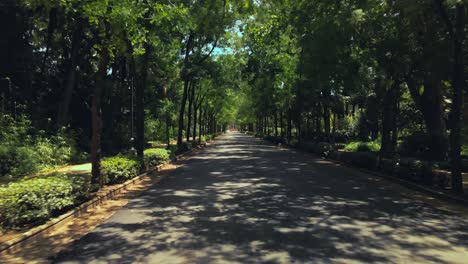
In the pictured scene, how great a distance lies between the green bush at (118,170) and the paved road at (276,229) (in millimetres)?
1503

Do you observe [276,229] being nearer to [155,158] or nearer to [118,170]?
[118,170]

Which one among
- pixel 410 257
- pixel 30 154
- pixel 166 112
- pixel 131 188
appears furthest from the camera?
pixel 166 112

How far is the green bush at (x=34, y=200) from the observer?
7.09 m

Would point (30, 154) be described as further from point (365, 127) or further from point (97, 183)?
point (365, 127)

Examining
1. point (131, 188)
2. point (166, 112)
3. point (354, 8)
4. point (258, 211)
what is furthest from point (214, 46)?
point (258, 211)

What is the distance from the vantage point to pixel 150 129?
41906 mm

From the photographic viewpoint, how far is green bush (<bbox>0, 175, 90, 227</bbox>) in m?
7.09

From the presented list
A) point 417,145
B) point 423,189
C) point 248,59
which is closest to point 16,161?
point 423,189

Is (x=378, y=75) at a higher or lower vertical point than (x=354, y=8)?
lower

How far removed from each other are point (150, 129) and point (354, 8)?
3053cm

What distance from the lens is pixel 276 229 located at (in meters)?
7.32

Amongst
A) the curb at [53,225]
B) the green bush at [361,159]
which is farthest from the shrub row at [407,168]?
the curb at [53,225]

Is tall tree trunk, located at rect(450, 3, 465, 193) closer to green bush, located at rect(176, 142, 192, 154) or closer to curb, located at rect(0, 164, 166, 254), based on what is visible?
curb, located at rect(0, 164, 166, 254)

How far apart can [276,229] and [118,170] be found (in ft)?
24.4
